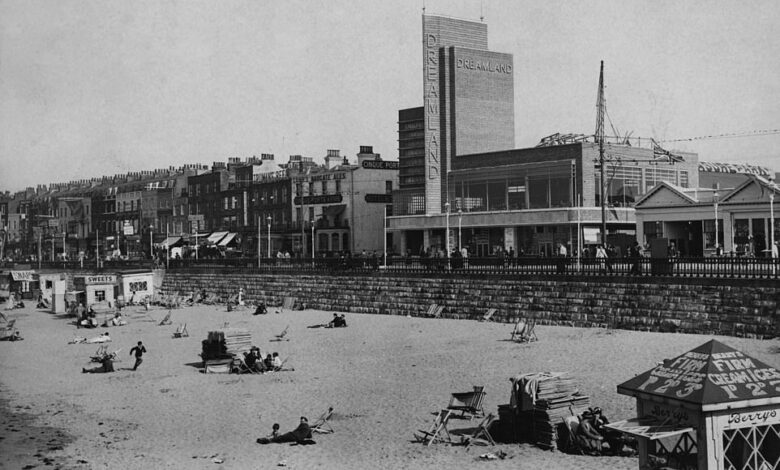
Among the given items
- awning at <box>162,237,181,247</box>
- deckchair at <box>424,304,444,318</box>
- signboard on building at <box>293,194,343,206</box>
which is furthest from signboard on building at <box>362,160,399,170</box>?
deckchair at <box>424,304,444,318</box>

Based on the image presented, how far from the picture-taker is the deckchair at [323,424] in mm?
18641

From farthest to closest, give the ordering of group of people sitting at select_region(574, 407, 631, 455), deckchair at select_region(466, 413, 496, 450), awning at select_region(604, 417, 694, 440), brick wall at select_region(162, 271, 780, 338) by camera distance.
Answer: brick wall at select_region(162, 271, 780, 338) → deckchair at select_region(466, 413, 496, 450) → group of people sitting at select_region(574, 407, 631, 455) → awning at select_region(604, 417, 694, 440)

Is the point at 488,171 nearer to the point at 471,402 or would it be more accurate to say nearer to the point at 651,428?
the point at 471,402

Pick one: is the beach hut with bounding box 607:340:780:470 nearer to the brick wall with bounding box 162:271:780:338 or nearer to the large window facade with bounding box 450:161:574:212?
the brick wall with bounding box 162:271:780:338

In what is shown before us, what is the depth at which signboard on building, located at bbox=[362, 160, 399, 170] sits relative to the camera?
7356cm

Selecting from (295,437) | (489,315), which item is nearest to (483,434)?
(295,437)

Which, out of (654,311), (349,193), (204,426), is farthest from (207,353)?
(349,193)

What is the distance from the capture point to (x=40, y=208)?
12531 cm

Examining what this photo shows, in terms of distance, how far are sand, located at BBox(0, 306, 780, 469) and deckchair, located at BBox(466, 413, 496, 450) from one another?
1.03 feet

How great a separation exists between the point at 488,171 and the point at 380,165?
1481 cm

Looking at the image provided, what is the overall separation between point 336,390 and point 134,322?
26.7m

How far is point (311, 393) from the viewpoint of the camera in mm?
23453

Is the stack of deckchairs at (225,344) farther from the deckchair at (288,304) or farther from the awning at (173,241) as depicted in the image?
the awning at (173,241)

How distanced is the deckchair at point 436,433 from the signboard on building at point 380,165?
56.2 metres
